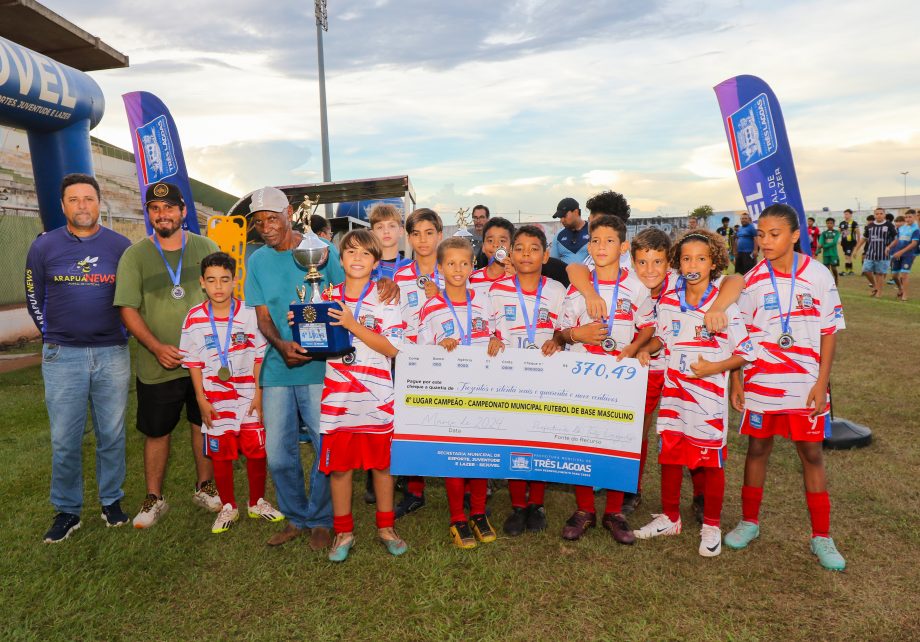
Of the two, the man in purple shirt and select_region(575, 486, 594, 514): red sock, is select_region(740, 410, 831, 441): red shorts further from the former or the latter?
the man in purple shirt

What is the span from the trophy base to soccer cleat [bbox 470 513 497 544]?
1566 mm

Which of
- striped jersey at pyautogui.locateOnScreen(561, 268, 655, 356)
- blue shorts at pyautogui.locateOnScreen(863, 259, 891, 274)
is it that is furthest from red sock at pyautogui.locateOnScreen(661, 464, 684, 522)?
blue shorts at pyautogui.locateOnScreen(863, 259, 891, 274)

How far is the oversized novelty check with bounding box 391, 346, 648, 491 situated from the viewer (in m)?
3.81

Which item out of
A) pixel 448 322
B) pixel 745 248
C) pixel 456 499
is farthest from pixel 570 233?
pixel 745 248

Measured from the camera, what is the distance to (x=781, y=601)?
10.6 ft

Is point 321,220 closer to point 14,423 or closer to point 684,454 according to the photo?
point 14,423

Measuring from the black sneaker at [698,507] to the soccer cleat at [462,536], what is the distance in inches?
63.4

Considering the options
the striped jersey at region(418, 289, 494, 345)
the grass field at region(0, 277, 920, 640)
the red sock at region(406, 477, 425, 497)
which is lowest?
the grass field at region(0, 277, 920, 640)

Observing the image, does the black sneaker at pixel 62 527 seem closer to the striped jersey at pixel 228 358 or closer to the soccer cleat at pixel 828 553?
the striped jersey at pixel 228 358

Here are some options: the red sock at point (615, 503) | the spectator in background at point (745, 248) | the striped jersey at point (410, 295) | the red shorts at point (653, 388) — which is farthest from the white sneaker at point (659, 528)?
the spectator in background at point (745, 248)

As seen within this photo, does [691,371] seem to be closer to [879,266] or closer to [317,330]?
[317,330]

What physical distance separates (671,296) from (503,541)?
193cm

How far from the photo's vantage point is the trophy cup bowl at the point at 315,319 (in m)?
3.29

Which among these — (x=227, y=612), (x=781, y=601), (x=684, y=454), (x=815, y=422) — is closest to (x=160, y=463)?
(x=227, y=612)
